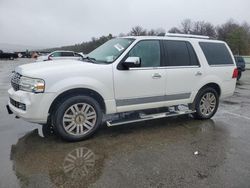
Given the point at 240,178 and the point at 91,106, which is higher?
the point at 91,106

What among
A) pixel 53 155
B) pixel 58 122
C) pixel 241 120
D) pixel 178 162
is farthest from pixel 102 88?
pixel 241 120

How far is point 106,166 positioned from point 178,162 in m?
1.07

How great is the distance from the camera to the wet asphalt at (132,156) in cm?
321

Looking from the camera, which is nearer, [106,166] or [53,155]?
[106,166]

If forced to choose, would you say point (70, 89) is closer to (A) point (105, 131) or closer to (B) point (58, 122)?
(B) point (58, 122)

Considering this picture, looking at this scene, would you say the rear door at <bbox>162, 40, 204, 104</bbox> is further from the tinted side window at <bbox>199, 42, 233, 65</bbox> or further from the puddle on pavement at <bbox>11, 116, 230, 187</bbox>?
the puddle on pavement at <bbox>11, 116, 230, 187</bbox>

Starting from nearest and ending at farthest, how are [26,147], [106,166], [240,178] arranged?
1. [240,178]
2. [106,166]
3. [26,147]

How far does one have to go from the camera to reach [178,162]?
376 cm

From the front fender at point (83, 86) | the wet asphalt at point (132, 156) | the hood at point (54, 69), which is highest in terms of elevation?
the hood at point (54, 69)

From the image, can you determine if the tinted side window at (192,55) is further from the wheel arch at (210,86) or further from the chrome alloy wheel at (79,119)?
the chrome alloy wheel at (79,119)

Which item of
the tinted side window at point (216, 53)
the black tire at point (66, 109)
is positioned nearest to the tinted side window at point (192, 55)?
the tinted side window at point (216, 53)

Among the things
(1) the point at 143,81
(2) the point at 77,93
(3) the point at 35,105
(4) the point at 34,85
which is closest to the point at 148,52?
(1) the point at 143,81

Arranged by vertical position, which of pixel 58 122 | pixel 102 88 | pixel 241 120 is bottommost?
pixel 241 120

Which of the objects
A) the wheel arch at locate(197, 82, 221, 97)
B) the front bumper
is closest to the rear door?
the wheel arch at locate(197, 82, 221, 97)
